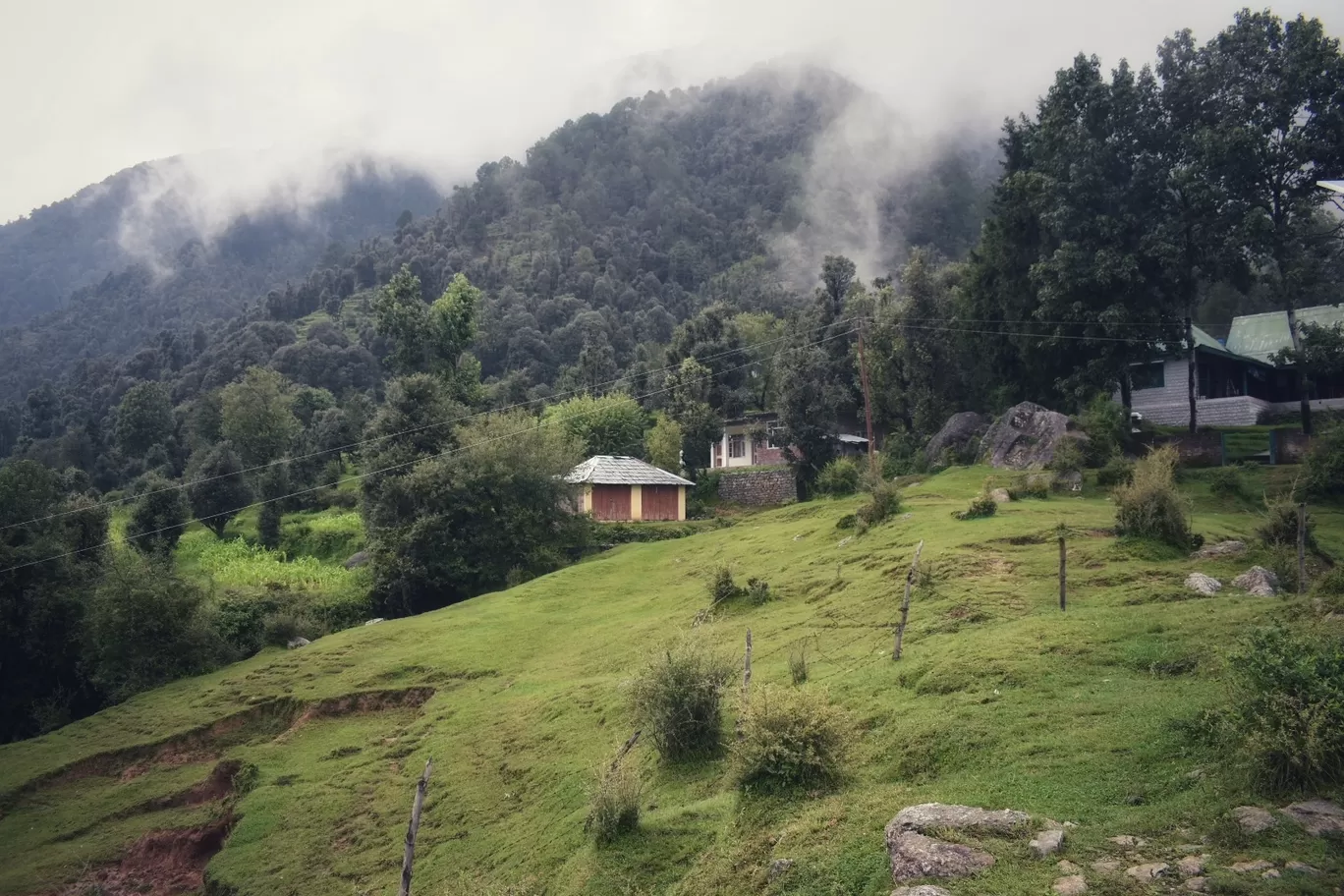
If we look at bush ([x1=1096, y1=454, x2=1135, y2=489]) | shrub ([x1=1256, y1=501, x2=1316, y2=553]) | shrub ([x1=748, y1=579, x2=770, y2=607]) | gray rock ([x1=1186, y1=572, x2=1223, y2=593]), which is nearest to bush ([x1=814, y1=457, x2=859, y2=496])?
bush ([x1=1096, y1=454, x2=1135, y2=489])

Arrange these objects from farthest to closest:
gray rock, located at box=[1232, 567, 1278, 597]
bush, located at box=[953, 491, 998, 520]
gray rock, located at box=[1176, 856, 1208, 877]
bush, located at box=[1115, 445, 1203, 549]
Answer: bush, located at box=[953, 491, 998, 520], bush, located at box=[1115, 445, 1203, 549], gray rock, located at box=[1232, 567, 1278, 597], gray rock, located at box=[1176, 856, 1208, 877]

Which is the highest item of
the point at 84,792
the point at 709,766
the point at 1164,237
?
the point at 1164,237

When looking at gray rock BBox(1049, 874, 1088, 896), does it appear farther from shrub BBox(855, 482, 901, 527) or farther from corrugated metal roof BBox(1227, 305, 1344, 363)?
corrugated metal roof BBox(1227, 305, 1344, 363)

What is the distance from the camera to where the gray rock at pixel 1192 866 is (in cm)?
892

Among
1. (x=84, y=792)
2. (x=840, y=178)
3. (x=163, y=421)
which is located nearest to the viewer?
(x=84, y=792)

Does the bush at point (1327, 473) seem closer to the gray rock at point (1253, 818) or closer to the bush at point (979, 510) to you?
the bush at point (979, 510)

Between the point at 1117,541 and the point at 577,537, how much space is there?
28370 mm

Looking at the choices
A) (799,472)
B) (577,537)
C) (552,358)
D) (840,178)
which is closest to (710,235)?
(840,178)

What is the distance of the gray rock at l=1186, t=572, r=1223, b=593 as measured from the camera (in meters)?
19.0

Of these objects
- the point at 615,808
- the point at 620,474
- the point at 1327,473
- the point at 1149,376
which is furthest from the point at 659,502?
the point at 615,808

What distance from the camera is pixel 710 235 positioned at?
549ft

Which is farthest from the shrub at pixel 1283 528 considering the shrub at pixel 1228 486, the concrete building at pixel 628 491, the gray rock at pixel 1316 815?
the concrete building at pixel 628 491

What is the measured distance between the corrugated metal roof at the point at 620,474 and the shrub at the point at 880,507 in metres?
23.7

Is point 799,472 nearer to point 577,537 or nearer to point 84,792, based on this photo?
point 577,537
